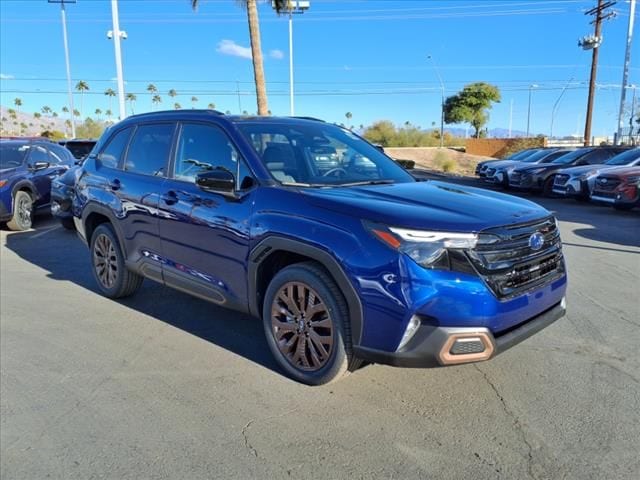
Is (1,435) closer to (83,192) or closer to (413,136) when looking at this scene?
(83,192)

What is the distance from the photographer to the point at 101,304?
5398 mm

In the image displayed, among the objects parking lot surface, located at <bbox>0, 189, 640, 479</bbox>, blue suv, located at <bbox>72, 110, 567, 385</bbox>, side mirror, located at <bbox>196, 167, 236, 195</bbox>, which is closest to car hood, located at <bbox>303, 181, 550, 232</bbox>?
blue suv, located at <bbox>72, 110, 567, 385</bbox>

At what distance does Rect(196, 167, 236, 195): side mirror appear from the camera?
362 centimetres

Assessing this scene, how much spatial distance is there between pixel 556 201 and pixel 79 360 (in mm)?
14459

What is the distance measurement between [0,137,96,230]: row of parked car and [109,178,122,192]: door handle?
184 inches

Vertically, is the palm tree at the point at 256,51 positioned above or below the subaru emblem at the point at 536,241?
above

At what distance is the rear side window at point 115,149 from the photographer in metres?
5.24

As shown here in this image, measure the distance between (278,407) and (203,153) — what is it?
2.14m

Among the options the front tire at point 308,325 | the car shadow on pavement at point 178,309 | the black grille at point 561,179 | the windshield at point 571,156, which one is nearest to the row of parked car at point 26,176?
the car shadow on pavement at point 178,309

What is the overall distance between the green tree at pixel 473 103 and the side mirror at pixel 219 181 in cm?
5916

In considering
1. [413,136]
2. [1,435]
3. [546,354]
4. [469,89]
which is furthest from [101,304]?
[469,89]

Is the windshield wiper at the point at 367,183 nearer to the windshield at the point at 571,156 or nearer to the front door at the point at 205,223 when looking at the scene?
the front door at the point at 205,223

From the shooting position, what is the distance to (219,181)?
3.61 metres

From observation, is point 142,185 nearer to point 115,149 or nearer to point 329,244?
point 115,149
